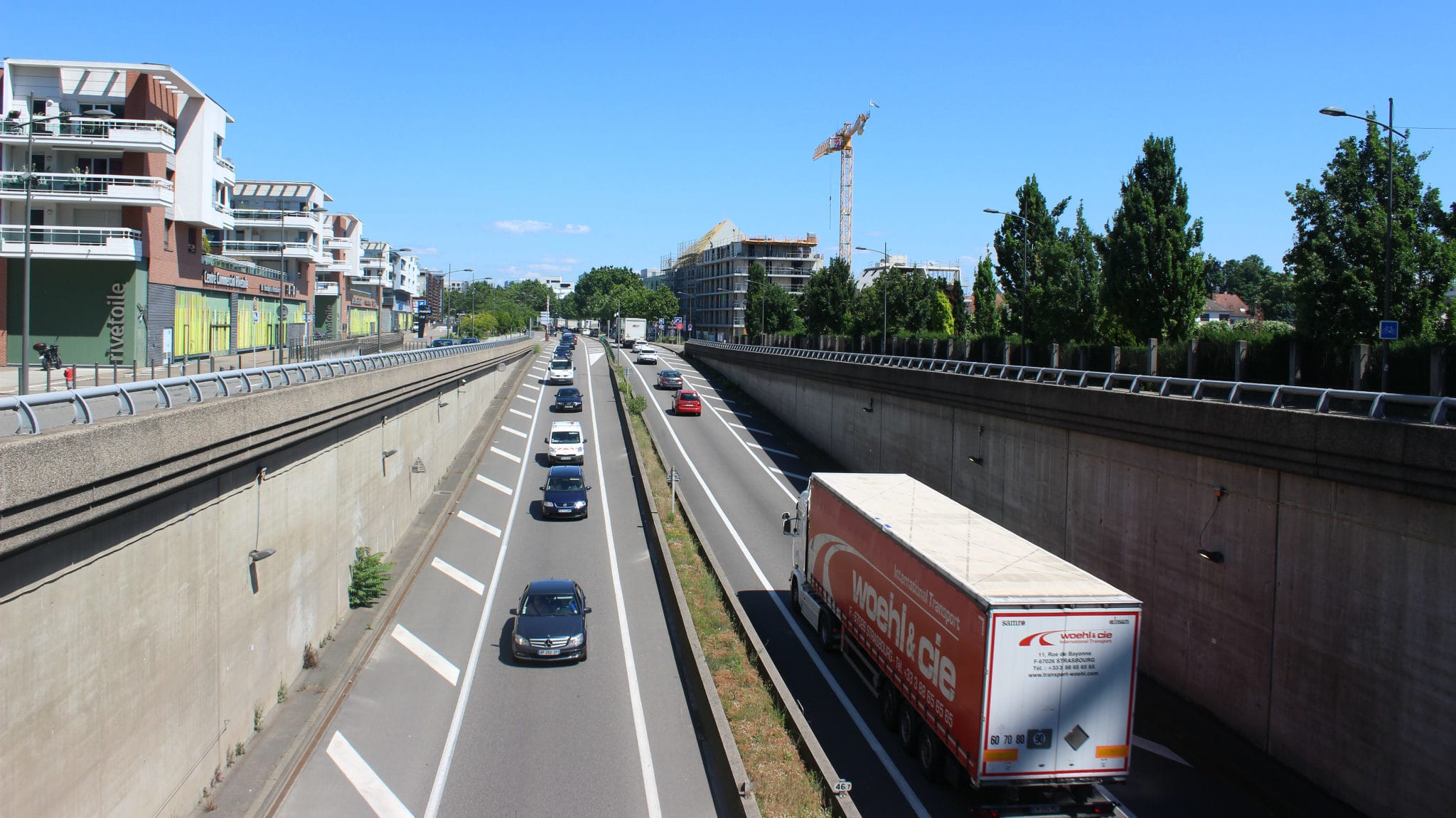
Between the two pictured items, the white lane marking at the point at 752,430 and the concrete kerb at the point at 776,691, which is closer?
the concrete kerb at the point at 776,691

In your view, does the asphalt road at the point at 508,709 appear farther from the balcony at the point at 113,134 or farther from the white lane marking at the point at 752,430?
the white lane marking at the point at 752,430

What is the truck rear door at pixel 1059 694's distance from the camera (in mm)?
11594

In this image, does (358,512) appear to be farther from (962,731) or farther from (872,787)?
(962,731)

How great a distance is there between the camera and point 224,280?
145ft

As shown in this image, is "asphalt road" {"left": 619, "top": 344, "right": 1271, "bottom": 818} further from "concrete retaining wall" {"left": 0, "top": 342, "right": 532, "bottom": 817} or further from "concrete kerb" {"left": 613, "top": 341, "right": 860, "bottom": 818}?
"concrete retaining wall" {"left": 0, "top": 342, "right": 532, "bottom": 817}

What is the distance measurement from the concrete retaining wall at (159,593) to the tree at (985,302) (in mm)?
44711

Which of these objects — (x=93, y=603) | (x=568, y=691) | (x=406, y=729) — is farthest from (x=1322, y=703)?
(x=93, y=603)

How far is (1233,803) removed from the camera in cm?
1377

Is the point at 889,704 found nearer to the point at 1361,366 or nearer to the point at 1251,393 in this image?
the point at 1361,366

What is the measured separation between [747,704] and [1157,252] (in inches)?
828

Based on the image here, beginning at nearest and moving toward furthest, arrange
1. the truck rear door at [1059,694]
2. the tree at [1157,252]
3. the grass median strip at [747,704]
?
1. the truck rear door at [1059,694]
2. the grass median strip at [747,704]
3. the tree at [1157,252]

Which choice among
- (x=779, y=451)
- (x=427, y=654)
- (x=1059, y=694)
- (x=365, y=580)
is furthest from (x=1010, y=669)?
(x=779, y=451)

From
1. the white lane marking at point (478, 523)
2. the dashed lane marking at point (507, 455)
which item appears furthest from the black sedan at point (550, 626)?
the dashed lane marking at point (507, 455)

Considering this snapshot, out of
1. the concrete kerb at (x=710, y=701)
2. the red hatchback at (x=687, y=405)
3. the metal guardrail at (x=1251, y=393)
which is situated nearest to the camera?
the concrete kerb at (x=710, y=701)
